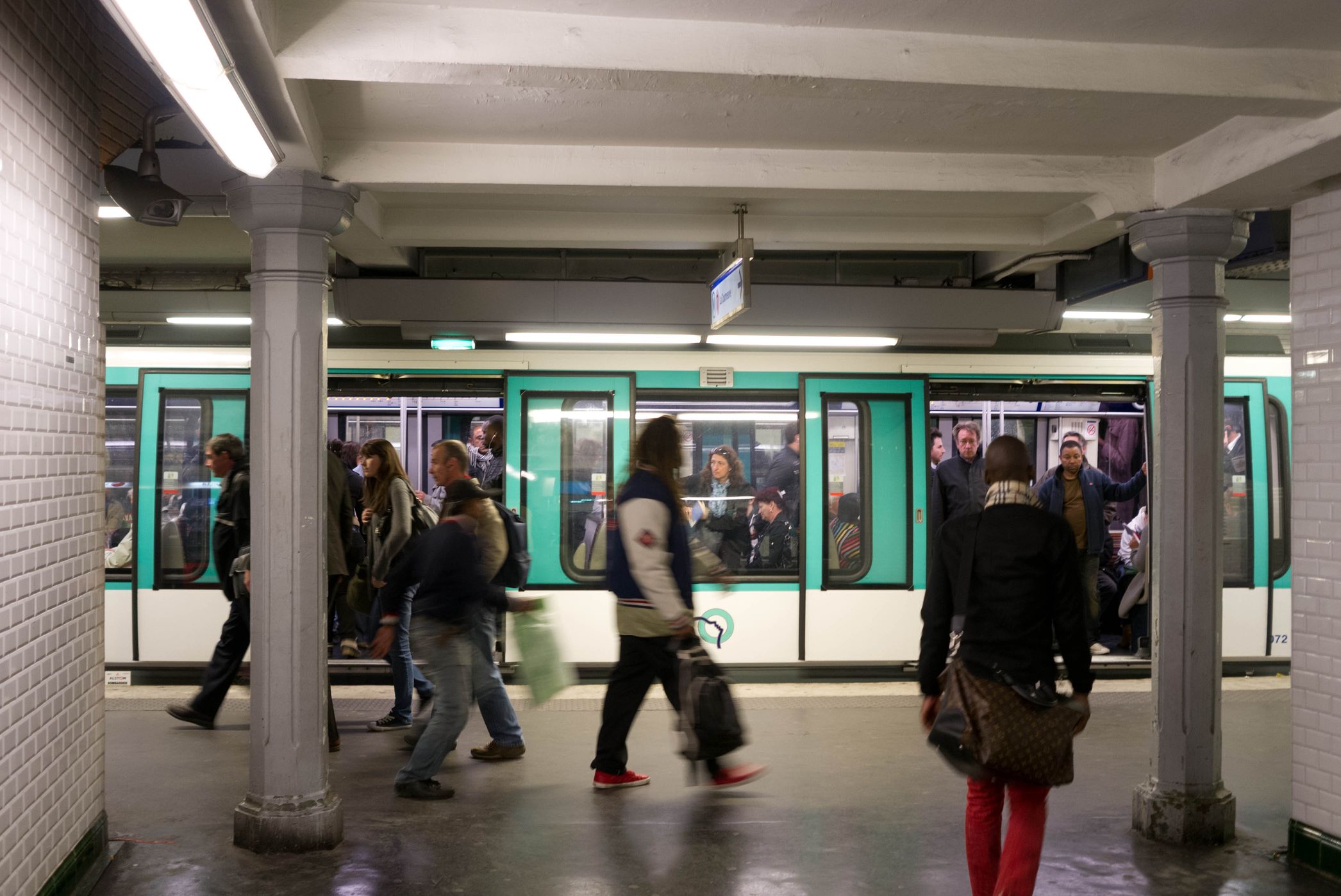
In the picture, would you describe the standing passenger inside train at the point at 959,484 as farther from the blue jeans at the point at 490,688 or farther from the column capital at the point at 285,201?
the column capital at the point at 285,201

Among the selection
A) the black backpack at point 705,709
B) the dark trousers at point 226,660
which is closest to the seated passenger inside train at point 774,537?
the black backpack at point 705,709

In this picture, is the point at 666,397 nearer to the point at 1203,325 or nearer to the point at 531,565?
the point at 531,565

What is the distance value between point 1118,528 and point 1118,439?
1.00m

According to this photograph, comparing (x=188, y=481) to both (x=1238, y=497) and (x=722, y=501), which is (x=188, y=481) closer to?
(x=722, y=501)

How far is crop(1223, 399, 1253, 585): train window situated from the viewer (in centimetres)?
836

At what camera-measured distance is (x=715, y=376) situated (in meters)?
7.92

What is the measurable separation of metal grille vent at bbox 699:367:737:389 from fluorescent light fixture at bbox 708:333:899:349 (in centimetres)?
22

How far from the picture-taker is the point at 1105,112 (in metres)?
4.15

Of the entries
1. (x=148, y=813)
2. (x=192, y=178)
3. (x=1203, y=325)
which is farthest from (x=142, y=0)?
(x=1203, y=325)

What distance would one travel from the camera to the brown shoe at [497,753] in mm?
6043

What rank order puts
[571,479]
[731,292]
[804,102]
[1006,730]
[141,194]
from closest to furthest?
[1006,730] → [804,102] → [141,194] → [731,292] → [571,479]

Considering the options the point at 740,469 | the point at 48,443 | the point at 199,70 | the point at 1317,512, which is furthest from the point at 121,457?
the point at 1317,512

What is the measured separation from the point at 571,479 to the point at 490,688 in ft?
7.63

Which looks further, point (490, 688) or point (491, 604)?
point (490, 688)
